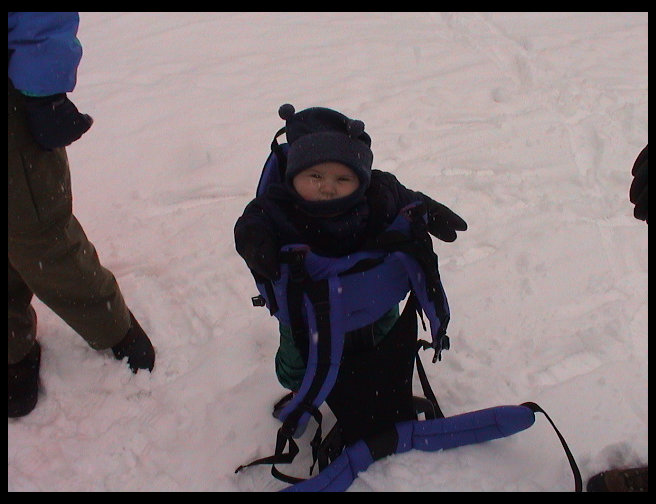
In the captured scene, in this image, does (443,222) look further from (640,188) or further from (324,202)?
(640,188)

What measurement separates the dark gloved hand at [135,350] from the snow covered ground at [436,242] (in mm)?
48

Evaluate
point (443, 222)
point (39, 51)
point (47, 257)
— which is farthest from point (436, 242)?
point (39, 51)

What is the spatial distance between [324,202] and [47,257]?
930mm

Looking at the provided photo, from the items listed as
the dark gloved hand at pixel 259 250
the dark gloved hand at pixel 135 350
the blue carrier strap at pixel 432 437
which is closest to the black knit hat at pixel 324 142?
the dark gloved hand at pixel 259 250

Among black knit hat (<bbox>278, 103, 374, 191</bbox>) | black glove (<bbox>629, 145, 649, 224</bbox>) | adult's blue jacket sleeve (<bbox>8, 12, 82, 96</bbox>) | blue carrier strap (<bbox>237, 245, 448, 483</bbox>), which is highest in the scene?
adult's blue jacket sleeve (<bbox>8, 12, 82, 96</bbox>)

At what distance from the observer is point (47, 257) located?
1.68m

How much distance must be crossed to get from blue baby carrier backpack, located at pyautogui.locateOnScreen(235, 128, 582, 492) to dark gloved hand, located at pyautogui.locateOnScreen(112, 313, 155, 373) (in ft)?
2.00

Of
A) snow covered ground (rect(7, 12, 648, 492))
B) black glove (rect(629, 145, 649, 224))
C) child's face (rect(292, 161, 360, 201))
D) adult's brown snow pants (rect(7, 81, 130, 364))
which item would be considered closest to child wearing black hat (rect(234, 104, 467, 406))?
child's face (rect(292, 161, 360, 201))

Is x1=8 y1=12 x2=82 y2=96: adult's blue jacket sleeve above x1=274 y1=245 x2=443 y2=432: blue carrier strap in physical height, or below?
above

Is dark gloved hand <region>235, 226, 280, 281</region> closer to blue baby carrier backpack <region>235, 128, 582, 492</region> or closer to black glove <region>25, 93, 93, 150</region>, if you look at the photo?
blue baby carrier backpack <region>235, 128, 582, 492</region>

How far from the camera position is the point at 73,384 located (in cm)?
206

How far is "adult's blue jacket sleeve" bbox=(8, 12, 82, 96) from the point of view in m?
1.34
